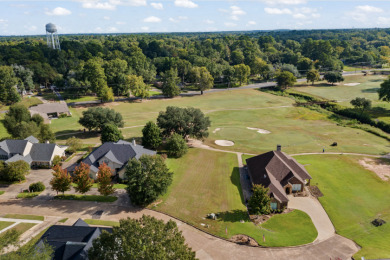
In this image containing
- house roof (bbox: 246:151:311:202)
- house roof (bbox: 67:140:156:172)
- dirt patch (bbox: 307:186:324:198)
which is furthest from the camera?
house roof (bbox: 67:140:156:172)

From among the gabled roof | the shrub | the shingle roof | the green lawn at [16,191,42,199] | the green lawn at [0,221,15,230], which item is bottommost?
the green lawn at [0,221,15,230]

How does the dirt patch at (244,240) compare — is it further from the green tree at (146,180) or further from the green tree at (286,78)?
the green tree at (286,78)

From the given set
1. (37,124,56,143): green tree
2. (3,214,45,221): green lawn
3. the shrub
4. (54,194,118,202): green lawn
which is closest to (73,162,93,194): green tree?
(54,194,118,202): green lawn

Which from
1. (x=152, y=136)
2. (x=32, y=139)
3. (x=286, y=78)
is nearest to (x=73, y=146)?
(x=32, y=139)

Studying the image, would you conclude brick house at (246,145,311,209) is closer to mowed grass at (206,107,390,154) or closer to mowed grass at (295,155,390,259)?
mowed grass at (295,155,390,259)

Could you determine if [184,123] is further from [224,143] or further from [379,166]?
[379,166]

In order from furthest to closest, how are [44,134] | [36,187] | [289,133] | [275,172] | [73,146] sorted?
[289,133]
[44,134]
[73,146]
[275,172]
[36,187]

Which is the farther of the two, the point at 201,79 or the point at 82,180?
the point at 201,79

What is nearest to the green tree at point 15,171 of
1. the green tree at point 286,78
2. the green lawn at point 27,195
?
the green lawn at point 27,195
